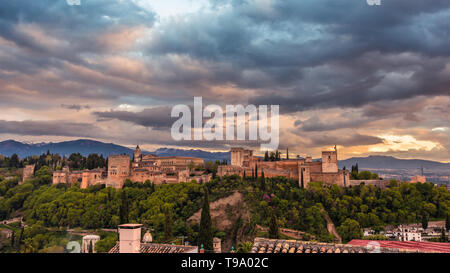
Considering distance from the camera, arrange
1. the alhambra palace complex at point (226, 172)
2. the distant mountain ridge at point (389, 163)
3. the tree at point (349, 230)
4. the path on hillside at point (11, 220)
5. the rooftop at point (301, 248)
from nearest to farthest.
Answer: the rooftop at point (301, 248), the tree at point (349, 230), the alhambra palace complex at point (226, 172), the path on hillside at point (11, 220), the distant mountain ridge at point (389, 163)

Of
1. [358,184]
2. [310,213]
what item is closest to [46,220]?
[310,213]

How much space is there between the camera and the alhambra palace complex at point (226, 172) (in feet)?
160

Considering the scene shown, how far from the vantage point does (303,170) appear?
48.0 meters

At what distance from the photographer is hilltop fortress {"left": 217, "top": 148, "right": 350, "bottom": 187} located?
4809 cm

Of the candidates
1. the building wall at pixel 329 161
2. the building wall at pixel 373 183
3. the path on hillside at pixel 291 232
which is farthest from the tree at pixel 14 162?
the building wall at pixel 373 183

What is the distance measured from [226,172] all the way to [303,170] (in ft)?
37.6

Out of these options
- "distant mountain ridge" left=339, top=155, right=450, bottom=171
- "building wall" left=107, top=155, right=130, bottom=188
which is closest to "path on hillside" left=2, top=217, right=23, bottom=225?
"building wall" left=107, top=155, right=130, bottom=188

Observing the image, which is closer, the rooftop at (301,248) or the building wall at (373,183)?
the rooftop at (301,248)

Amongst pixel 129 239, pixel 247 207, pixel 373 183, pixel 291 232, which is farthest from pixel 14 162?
pixel 129 239

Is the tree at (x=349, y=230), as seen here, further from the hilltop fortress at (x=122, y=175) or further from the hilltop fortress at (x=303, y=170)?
the hilltop fortress at (x=122, y=175)

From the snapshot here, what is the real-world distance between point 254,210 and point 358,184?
1727 centimetres

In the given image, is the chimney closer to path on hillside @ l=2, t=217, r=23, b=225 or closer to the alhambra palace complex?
the alhambra palace complex

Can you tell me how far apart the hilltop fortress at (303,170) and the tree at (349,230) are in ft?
32.8
